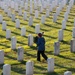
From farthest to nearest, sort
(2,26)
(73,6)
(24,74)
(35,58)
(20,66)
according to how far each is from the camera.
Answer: (73,6) → (2,26) → (35,58) → (20,66) → (24,74)

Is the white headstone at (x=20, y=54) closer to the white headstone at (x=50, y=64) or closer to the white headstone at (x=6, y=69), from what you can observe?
the white headstone at (x=50, y=64)

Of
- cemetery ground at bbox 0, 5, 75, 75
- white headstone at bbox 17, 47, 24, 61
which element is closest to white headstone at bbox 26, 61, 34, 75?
cemetery ground at bbox 0, 5, 75, 75

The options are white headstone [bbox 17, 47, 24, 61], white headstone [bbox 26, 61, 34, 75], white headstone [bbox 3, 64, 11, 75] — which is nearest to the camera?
white headstone [bbox 3, 64, 11, 75]

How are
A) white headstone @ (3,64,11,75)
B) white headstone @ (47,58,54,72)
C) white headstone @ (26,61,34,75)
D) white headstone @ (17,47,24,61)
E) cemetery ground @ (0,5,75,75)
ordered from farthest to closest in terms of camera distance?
white headstone @ (17,47,24,61) < cemetery ground @ (0,5,75,75) < white headstone @ (47,58,54,72) < white headstone @ (26,61,34,75) < white headstone @ (3,64,11,75)

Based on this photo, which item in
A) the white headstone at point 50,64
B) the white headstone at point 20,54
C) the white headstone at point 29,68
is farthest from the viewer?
the white headstone at point 20,54

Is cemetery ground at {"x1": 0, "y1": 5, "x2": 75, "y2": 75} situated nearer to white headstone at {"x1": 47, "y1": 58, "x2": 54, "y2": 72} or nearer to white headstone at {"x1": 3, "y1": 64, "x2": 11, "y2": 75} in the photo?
white headstone at {"x1": 47, "y1": 58, "x2": 54, "y2": 72}

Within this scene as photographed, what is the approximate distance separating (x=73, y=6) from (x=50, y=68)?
15258 mm

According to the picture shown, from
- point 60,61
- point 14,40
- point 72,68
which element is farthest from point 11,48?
point 72,68

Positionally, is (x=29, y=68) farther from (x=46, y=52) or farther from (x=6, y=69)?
(x=46, y=52)

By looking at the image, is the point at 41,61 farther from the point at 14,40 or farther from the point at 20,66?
the point at 14,40

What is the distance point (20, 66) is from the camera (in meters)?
11.5

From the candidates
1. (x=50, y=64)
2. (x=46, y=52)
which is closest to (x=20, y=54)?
(x=46, y=52)

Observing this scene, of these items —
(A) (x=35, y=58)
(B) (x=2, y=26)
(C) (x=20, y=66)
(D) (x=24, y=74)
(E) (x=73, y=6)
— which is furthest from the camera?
(E) (x=73, y=6)

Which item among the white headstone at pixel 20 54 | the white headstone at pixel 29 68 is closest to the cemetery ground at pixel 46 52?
the white headstone at pixel 20 54
